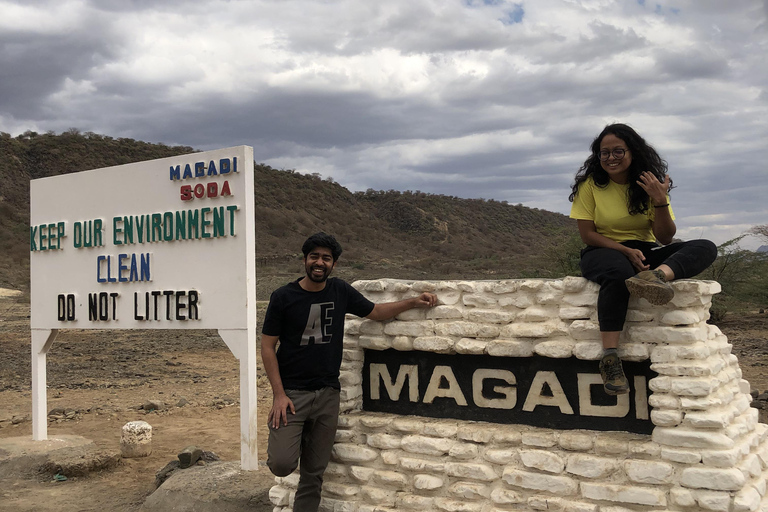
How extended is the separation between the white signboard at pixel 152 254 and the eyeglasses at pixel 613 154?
333cm

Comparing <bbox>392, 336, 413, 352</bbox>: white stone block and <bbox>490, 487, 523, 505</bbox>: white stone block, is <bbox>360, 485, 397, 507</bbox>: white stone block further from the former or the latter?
<bbox>392, 336, 413, 352</bbox>: white stone block

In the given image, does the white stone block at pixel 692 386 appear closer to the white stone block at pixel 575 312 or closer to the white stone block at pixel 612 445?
the white stone block at pixel 612 445

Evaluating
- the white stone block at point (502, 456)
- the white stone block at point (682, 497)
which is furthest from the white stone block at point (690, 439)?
the white stone block at point (502, 456)

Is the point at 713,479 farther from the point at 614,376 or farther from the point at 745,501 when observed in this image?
the point at 614,376

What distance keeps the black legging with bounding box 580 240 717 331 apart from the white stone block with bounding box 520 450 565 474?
86 centimetres

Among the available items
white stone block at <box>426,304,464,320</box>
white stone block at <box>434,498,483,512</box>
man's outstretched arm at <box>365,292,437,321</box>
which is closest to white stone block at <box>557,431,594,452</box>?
white stone block at <box>434,498,483,512</box>

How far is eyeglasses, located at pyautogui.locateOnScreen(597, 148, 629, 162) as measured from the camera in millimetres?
4055

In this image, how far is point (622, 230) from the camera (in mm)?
4152

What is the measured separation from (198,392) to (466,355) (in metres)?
7.73

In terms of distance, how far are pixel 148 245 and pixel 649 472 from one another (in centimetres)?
518

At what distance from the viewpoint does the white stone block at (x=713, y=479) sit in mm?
3623

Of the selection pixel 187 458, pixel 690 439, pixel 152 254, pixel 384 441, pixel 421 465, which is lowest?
pixel 187 458

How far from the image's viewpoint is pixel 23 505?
20.9 feet

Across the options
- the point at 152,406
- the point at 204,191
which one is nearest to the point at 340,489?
the point at 204,191
